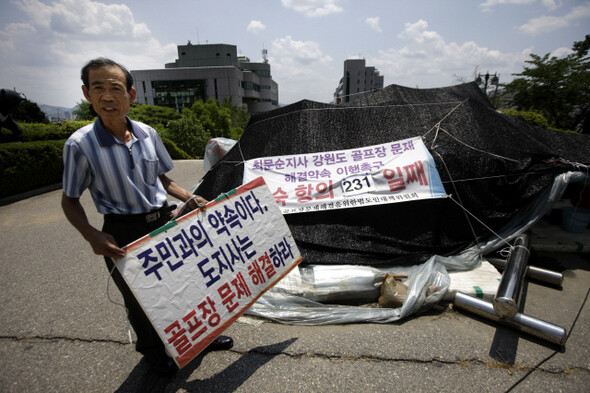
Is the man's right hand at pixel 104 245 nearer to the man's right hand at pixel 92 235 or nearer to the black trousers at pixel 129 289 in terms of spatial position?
the man's right hand at pixel 92 235

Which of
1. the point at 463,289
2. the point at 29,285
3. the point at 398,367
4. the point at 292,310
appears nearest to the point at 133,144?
the point at 292,310

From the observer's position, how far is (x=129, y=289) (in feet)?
6.30

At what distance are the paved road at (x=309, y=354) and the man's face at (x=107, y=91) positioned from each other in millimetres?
1094

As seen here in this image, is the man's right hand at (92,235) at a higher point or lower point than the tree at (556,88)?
lower

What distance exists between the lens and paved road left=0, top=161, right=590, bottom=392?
2039mm

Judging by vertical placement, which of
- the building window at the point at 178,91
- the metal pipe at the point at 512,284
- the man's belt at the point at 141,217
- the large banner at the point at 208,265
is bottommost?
the metal pipe at the point at 512,284

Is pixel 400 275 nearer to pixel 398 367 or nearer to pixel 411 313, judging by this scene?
pixel 411 313

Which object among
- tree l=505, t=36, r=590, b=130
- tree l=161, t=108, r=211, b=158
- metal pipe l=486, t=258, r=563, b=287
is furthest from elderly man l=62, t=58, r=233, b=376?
tree l=505, t=36, r=590, b=130

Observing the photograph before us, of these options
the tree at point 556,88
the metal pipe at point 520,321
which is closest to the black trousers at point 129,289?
the metal pipe at point 520,321

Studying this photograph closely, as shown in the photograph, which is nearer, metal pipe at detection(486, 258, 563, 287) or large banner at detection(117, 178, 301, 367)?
large banner at detection(117, 178, 301, 367)

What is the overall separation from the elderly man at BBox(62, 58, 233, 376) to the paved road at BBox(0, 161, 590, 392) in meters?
0.34

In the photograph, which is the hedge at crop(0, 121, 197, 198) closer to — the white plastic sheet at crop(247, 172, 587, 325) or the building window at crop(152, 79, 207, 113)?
the white plastic sheet at crop(247, 172, 587, 325)

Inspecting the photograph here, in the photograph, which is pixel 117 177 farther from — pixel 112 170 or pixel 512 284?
pixel 512 284

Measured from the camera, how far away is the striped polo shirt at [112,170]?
1667mm
